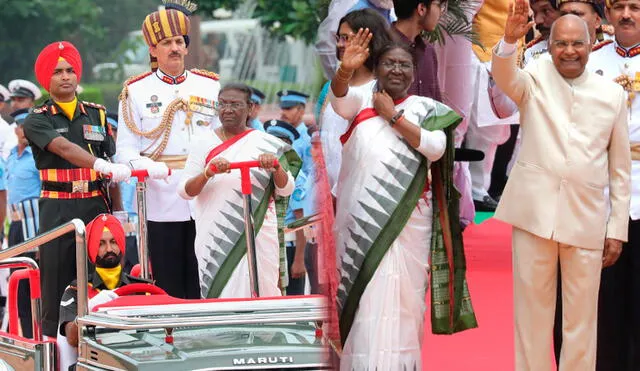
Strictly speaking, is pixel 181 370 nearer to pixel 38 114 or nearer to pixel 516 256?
pixel 516 256

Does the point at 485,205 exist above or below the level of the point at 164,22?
below

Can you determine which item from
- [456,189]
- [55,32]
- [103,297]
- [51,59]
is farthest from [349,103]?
[55,32]

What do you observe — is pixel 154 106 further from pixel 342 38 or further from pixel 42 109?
pixel 342 38

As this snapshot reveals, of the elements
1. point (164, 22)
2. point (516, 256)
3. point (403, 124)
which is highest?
point (164, 22)

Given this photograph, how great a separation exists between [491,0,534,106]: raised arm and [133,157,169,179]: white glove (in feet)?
6.70

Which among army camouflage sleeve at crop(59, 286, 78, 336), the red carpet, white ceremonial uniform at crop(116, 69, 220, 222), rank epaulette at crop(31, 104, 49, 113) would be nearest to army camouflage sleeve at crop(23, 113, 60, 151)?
rank epaulette at crop(31, 104, 49, 113)

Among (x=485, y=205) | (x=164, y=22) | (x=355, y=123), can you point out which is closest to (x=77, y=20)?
(x=485, y=205)

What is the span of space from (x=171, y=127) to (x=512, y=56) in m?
2.62

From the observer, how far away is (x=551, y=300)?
480 cm

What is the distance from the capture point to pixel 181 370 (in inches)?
172

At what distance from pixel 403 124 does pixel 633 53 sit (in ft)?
2.98

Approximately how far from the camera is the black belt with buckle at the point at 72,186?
6.73m

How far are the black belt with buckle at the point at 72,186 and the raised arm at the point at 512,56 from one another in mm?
2659

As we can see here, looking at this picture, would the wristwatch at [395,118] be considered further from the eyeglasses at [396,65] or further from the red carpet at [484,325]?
the red carpet at [484,325]
